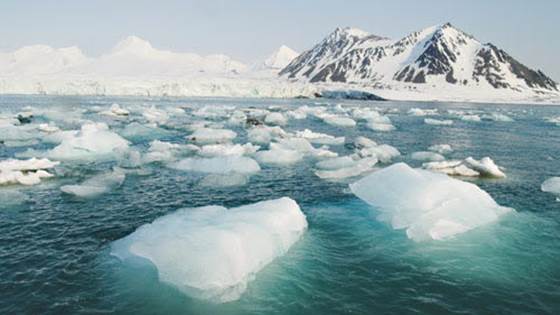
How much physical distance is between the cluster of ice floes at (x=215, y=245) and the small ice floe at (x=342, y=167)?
9.67m

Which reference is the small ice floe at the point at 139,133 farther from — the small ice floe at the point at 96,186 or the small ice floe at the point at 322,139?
the small ice floe at the point at 96,186

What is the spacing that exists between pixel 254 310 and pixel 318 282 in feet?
7.20

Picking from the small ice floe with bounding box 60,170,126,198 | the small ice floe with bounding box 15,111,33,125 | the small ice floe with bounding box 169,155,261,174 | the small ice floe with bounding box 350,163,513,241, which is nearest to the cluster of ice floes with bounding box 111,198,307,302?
the small ice floe with bounding box 350,163,513,241

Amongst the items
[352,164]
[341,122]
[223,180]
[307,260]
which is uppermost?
[341,122]

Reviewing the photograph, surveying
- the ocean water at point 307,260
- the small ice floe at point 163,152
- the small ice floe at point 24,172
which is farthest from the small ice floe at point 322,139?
the small ice floe at point 24,172

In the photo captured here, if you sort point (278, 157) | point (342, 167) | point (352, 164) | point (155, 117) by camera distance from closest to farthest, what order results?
point (342, 167) → point (352, 164) → point (278, 157) → point (155, 117)

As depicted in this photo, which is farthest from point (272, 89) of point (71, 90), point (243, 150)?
point (243, 150)

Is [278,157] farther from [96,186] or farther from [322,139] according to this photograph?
[96,186]

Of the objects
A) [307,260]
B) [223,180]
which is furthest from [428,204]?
[223,180]

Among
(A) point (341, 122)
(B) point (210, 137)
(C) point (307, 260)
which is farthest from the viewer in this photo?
(A) point (341, 122)

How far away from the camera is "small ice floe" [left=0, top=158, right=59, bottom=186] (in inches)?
782

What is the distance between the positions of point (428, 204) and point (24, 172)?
66.2 ft

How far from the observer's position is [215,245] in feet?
34.7

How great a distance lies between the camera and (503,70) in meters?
200
